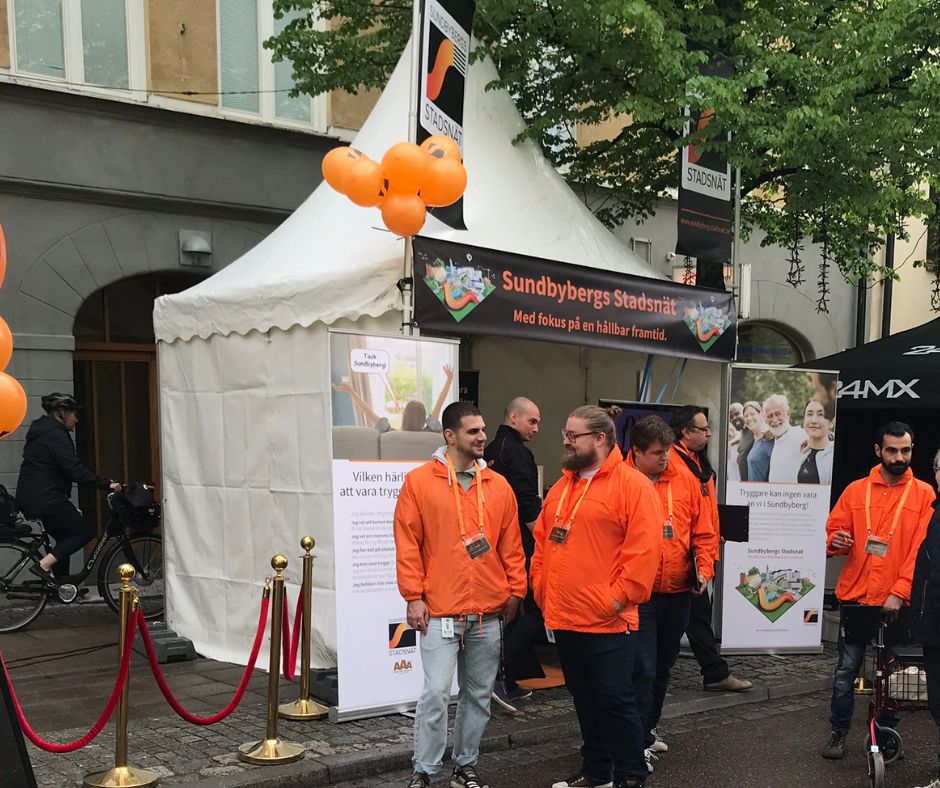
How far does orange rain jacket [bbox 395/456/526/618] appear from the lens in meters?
4.90

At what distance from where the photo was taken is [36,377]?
10516 millimetres

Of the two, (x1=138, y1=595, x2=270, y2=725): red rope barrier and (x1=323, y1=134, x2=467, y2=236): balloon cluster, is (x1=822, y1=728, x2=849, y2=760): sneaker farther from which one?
(x1=323, y1=134, x2=467, y2=236): balloon cluster

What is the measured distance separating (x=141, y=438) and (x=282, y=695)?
580 centimetres

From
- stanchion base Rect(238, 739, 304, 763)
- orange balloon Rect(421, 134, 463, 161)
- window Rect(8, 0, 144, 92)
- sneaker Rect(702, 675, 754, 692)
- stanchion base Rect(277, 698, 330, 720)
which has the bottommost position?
sneaker Rect(702, 675, 754, 692)

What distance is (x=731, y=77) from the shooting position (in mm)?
9102

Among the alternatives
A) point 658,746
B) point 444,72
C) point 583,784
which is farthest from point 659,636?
point 444,72

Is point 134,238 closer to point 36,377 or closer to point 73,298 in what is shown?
point 73,298

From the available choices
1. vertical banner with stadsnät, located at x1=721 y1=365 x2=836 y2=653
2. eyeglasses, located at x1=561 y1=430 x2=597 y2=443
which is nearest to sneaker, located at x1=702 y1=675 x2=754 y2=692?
vertical banner with stadsnät, located at x1=721 y1=365 x2=836 y2=653

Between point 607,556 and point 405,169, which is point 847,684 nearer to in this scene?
point 607,556

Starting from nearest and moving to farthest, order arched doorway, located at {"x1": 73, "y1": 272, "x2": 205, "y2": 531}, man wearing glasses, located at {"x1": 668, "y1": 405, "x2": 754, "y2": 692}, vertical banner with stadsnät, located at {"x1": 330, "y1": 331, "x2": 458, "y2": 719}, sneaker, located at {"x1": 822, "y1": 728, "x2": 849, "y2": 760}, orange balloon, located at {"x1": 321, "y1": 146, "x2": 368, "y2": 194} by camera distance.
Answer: sneaker, located at {"x1": 822, "y1": 728, "x2": 849, "y2": 760}
vertical banner with stadsnät, located at {"x1": 330, "y1": 331, "x2": 458, "y2": 719}
man wearing glasses, located at {"x1": 668, "y1": 405, "x2": 754, "y2": 692}
orange balloon, located at {"x1": 321, "y1": 146, "x2": 368, "y2": 194}
arched doorway, located at {"x1": 73, "y1": 272, "x2": 205, "y2": 531}

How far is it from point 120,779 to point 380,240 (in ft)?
12.5

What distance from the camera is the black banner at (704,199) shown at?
28.6ft

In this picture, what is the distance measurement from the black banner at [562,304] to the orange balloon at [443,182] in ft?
0.96

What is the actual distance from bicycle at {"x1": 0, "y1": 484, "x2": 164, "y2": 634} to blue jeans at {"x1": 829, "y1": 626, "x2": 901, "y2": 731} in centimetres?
576
